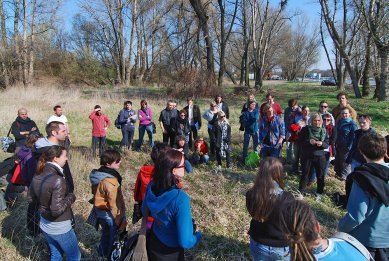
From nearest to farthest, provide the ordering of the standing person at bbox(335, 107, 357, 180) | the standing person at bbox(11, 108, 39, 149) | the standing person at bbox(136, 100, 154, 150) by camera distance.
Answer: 1. the standing person at bbox(335, 107, 357, 180)
2. the standing person at bbox(11, 108, 39, 149)
3. the standing person at bbox(136, 100, 154, 150)

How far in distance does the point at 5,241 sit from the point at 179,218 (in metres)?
3.15

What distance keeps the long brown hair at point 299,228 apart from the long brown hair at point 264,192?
2.04 feet

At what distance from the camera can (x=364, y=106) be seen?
630 inches

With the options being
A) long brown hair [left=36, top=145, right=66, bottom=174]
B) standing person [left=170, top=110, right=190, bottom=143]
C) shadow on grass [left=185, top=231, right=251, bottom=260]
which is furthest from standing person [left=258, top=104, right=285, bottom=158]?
long brown hair [left=36, top=145, right=66, bottom=174]

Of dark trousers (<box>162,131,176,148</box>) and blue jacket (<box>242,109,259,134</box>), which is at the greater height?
blue jacket (<box>242,109,259,134</box>)

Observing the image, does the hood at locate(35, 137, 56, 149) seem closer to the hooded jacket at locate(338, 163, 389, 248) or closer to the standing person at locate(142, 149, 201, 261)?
the standing person at locate(142, 149, 201, 261)

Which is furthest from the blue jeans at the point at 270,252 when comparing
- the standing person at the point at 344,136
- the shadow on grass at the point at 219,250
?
the standing person at the point at 344,136

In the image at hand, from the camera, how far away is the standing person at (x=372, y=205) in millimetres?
2422

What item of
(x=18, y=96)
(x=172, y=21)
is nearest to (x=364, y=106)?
(x=18, y=96)

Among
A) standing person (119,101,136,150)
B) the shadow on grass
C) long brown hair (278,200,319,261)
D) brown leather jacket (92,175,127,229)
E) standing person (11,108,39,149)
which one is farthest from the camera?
standing person (119,101,136,150)

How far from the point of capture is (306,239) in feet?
5.59

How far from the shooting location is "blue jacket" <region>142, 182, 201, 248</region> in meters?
2.34

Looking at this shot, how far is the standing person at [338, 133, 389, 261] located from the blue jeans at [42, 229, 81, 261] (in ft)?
8.78

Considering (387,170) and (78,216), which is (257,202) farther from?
(78,216)
